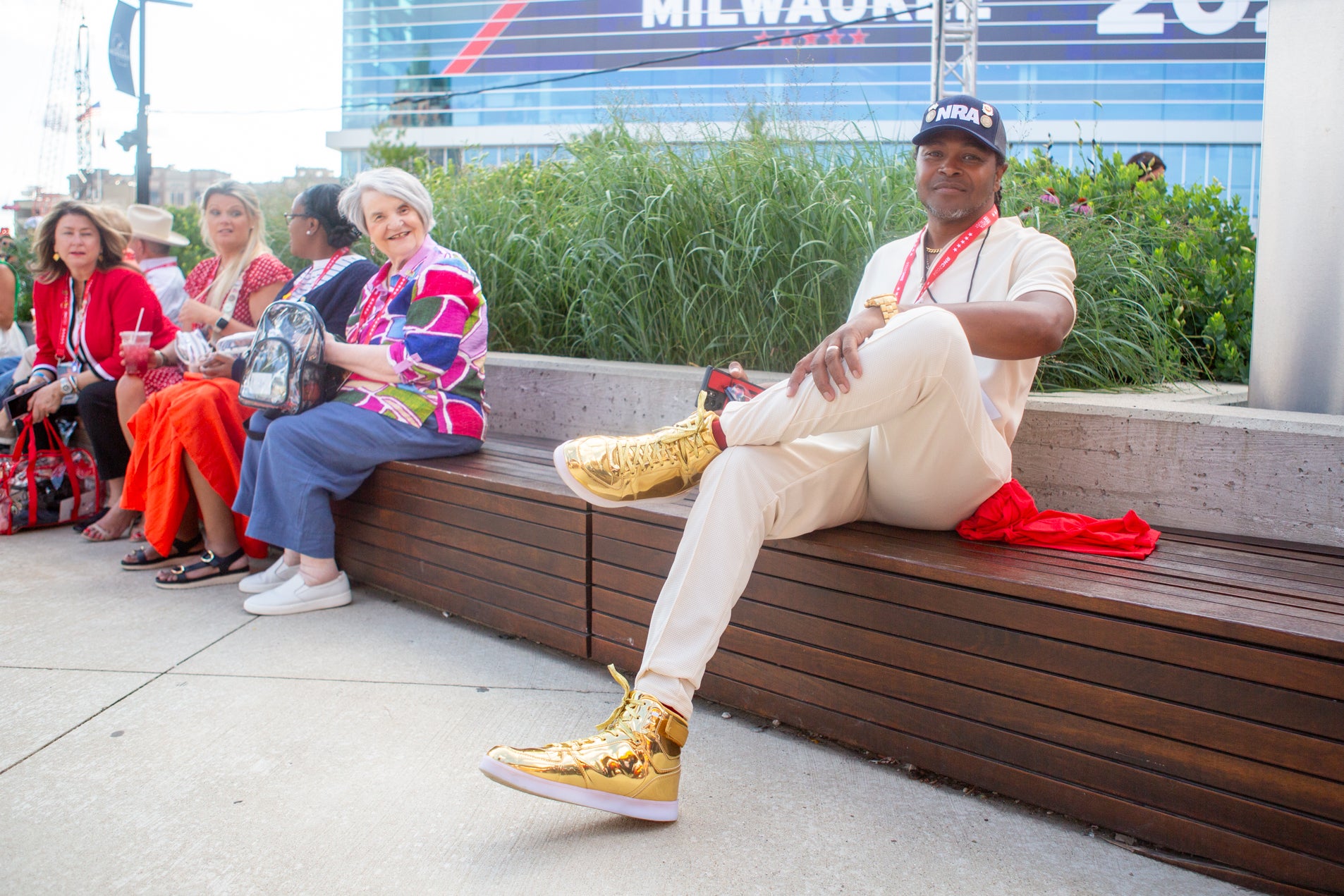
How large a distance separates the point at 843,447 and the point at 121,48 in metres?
13.6

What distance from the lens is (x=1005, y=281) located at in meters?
2.11

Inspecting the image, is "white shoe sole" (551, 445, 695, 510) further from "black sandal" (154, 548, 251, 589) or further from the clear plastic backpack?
"black sandal" (154, 548, 251, 589)

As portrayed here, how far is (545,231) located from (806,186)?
1.44 metres

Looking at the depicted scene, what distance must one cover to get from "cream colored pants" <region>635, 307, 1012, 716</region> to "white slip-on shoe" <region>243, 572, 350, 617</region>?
171 centimetres

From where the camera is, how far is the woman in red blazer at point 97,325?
4.06 metres

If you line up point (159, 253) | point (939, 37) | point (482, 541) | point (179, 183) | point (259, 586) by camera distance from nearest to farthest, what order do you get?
point (482, 541)
point (259, 586)
point (159, 253)
point (939, 37)
point (179, 183)

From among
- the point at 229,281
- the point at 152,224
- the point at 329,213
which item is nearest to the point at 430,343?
the point at 329,213

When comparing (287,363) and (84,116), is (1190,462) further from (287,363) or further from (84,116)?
(84,116)

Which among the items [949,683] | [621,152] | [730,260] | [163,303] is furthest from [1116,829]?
[163,303]

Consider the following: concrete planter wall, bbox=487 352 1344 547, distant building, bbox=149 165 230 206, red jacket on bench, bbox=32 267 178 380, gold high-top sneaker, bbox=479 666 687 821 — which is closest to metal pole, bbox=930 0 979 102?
red jacket on bench, bbox=32 267 178 380

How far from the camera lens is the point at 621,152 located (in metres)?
4.38

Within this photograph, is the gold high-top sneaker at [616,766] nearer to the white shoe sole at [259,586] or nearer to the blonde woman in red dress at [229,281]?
the white shoe sole at [259,586]

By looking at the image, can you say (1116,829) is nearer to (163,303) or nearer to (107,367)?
(107,367)

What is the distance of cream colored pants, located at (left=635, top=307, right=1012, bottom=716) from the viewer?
1739 mm
